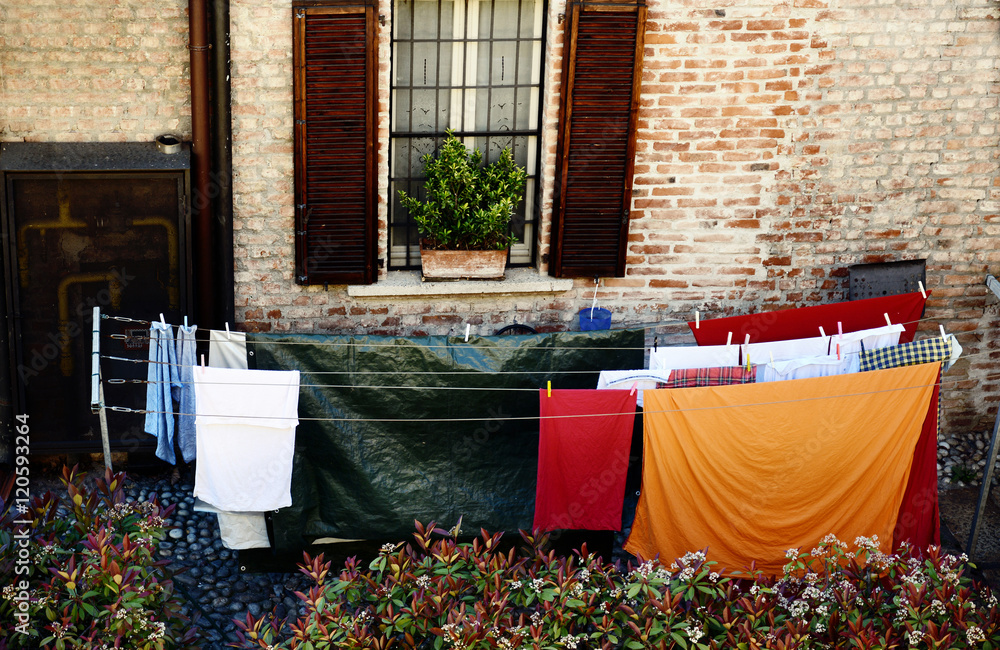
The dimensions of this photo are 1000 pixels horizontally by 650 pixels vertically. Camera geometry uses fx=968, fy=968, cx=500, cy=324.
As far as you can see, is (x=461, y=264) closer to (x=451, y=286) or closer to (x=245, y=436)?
(x=451, y=286)

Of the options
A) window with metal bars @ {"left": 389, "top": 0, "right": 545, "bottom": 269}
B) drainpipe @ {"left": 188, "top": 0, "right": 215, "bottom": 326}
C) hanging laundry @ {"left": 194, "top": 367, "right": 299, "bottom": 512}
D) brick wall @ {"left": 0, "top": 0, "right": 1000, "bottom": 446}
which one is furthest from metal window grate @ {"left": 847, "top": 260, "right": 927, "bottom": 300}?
drainpipe @ {"left": 188, "top": 0, "right": 215, "bottom": 326}

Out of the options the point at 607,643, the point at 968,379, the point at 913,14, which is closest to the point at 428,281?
the point at 607,643

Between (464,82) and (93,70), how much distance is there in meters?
2.34

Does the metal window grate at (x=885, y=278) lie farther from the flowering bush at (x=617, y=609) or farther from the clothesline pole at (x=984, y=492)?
the flowering bush at (x=617, y=609)

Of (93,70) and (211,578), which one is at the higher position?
(93,70)

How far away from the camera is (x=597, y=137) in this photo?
6.45 m

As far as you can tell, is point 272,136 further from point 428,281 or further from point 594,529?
point 594,529

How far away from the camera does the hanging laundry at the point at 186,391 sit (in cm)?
583

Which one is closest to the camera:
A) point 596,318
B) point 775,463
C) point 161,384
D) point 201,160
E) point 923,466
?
point 775,463

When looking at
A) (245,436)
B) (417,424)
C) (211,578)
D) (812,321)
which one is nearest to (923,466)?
(812,321)

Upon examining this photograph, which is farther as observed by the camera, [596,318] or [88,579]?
[596,318]

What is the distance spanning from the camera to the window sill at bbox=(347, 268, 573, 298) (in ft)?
21.5

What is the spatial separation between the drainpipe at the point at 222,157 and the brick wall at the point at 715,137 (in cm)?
7

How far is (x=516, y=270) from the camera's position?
22.6 ft
